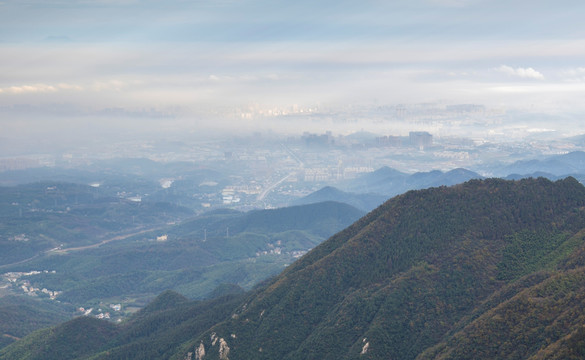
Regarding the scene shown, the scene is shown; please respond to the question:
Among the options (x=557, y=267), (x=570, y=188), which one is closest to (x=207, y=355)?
(x=557, y=267)

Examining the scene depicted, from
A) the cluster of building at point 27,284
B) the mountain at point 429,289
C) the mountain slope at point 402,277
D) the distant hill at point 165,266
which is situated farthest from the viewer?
the cluster of building at point 27,284

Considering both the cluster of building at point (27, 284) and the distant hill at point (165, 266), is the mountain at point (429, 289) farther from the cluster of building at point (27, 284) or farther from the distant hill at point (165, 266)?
the cluster of building at point (27, 284)

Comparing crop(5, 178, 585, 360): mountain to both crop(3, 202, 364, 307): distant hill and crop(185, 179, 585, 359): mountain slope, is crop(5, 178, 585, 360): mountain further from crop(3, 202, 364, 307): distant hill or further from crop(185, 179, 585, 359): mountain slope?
crop(3, 202, 364, 307): distant hill

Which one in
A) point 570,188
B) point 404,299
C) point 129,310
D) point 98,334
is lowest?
point 129,310

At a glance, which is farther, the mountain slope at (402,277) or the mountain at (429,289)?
the mountain slope at (402,277)

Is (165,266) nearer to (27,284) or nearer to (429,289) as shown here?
(27,284)

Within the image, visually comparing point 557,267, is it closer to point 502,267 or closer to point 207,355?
point 502,267

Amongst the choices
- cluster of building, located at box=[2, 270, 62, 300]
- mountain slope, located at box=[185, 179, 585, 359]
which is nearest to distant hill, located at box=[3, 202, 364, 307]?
cluster of building, located at box=[2, 270, 62, 300]

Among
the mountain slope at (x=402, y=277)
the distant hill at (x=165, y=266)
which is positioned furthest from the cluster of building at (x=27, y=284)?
the mountain slope at (x=402, y=277)
